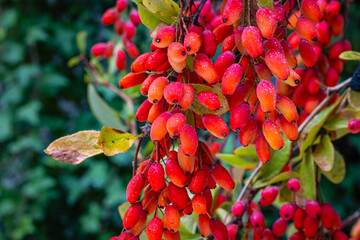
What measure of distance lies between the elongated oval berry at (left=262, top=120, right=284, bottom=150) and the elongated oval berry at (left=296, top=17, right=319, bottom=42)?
0.11m

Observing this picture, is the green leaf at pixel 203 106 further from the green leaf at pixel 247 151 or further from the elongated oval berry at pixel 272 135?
the green leaf at pixel 247 151

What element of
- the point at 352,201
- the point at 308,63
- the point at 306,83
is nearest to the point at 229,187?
the point at 308,63

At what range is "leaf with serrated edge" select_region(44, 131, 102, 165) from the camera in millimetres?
390

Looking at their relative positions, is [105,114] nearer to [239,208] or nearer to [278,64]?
[239,208]

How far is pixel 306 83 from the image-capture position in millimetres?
619

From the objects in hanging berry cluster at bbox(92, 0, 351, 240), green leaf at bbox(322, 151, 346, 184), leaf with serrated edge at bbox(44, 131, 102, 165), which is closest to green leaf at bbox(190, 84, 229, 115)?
hanging berry cluster at bbox(92, 0, 351, 240)

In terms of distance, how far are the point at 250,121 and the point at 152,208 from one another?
137 mm

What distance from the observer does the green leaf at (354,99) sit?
0.54 metres

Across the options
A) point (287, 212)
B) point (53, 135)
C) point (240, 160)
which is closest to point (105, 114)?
point (240, 160)

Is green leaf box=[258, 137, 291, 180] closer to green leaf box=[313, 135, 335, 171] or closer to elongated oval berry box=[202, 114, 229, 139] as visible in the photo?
green leaf box=[313, 135, 335, 171]

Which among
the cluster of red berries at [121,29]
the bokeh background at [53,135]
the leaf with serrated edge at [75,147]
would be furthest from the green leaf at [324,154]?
the bokeh background at [53,135]

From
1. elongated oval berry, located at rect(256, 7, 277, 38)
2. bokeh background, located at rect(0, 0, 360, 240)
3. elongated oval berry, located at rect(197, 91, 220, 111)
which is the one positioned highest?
elongated oval berry, located at rect(256, 7, 277, 38)

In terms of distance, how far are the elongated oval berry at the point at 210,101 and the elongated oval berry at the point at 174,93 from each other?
0.08ft

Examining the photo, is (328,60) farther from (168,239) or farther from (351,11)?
(351,11)
